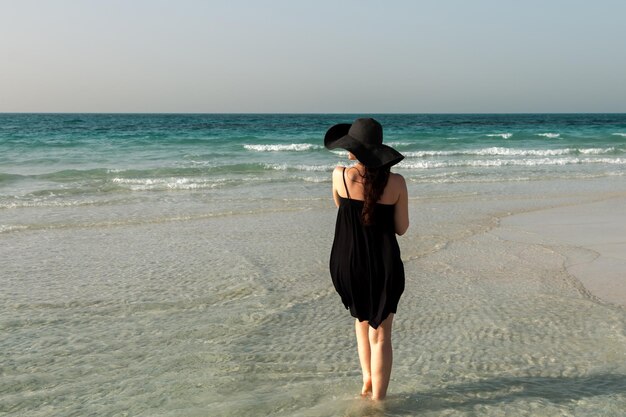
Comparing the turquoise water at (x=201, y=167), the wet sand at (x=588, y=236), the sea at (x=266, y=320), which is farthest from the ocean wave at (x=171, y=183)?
the wet sand at (x=588, y=236)

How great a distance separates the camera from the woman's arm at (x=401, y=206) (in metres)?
3.54

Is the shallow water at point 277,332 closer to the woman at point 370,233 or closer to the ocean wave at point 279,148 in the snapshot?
the woman at point 370,233

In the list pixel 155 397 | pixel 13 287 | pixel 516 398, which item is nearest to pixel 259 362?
pixel 155 397

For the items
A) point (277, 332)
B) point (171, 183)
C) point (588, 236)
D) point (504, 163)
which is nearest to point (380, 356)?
point (277, 332)

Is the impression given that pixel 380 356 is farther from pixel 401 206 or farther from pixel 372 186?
pixel 372 186

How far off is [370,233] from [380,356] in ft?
2.42

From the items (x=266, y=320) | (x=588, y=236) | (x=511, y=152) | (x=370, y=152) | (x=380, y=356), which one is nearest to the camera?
(x=370, y=152)

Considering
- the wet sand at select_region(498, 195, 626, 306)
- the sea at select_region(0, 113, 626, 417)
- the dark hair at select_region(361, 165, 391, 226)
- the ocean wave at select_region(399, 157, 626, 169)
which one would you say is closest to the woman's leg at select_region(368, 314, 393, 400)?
the sea at select_region(0, 113, 626, 417)

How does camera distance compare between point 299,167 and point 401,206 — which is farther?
point 299,167

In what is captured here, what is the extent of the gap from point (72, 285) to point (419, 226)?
16.7 ft

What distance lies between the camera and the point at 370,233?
142 inches

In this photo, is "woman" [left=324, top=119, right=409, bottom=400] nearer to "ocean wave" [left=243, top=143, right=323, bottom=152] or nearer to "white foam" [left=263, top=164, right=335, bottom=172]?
"white foam" [left=263, top=164, right=335, bottom=172]

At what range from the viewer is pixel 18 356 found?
4.53 metres

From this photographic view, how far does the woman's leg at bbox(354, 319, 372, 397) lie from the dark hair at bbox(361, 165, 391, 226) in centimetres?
72
